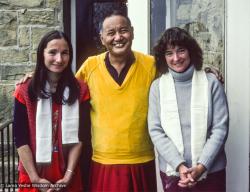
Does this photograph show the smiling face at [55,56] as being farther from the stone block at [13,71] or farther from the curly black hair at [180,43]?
the stone block at [13,71]

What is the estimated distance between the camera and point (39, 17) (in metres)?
4.98

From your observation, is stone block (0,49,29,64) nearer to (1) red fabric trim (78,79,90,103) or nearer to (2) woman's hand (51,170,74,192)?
(1) red fabric trim (78,79,90,103)

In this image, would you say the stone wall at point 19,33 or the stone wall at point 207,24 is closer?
the stone wall at point 207,24

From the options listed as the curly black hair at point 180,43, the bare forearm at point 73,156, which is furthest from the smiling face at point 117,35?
the bare forearm at point 73,156

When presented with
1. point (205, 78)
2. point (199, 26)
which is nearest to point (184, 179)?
point (205, 78)

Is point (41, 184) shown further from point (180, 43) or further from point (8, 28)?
point (8, 28)

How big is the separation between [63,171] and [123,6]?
11.3 ft

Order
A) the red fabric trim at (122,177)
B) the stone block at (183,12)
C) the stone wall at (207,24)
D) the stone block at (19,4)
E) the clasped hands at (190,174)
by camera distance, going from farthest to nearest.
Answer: the stone block at (19,4) → the stone block at (183,12) → the stone wall at (207,24) → the red fabric trim at (122,177) → the clasped hands at (190,174)

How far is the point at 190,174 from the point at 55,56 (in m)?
0.91

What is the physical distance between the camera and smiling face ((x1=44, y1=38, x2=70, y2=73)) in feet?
8.70

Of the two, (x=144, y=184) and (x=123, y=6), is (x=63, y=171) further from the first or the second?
(x=123, y=6)

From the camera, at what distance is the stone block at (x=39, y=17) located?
4969 mm

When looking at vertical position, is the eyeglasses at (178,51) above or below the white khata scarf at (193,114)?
above

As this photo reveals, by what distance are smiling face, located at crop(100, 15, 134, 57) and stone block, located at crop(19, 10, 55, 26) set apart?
2331 mm
